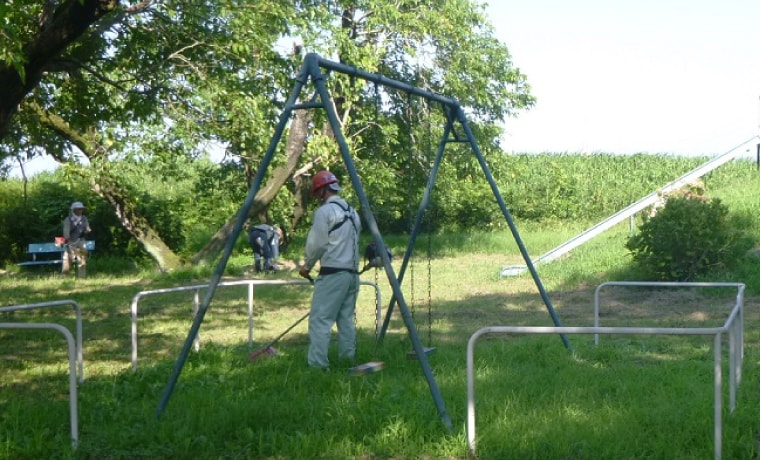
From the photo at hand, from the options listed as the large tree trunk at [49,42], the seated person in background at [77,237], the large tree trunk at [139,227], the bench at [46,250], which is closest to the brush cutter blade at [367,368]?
the large tree trunk at [49,42]

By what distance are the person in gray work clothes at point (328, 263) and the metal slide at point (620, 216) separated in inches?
405

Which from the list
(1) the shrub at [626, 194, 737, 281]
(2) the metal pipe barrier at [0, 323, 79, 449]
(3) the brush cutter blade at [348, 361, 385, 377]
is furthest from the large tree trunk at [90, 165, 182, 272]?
(2) the metal pipe barrier at [0, 323, 79, 449]

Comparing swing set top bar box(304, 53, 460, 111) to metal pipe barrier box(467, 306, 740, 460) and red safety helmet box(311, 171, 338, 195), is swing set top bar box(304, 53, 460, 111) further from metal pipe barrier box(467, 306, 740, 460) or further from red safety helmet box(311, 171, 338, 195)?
metal pipe barrier box(467, 306, 740, 460)

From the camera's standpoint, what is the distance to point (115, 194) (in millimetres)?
21234

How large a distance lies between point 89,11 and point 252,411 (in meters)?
4.81

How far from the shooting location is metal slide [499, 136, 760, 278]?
20.0m

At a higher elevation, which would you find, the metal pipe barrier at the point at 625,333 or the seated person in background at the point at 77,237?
the seated person in background at the point at 77,237

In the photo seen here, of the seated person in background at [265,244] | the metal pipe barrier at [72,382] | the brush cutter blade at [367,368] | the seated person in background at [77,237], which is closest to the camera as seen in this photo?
the metal pipe barrier at [72,382]

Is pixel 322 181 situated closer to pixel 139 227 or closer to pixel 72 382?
pixel 72 382

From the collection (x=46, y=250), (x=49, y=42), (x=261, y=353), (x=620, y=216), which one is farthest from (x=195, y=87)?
(x=620, y=216)

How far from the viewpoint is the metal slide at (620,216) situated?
20.0 m

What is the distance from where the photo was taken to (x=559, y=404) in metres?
6.57

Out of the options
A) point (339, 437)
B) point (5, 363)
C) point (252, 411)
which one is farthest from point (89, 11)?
point (339, 437)

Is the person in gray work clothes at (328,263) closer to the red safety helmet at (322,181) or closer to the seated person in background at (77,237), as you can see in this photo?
the red safety helmet at (322,181)
